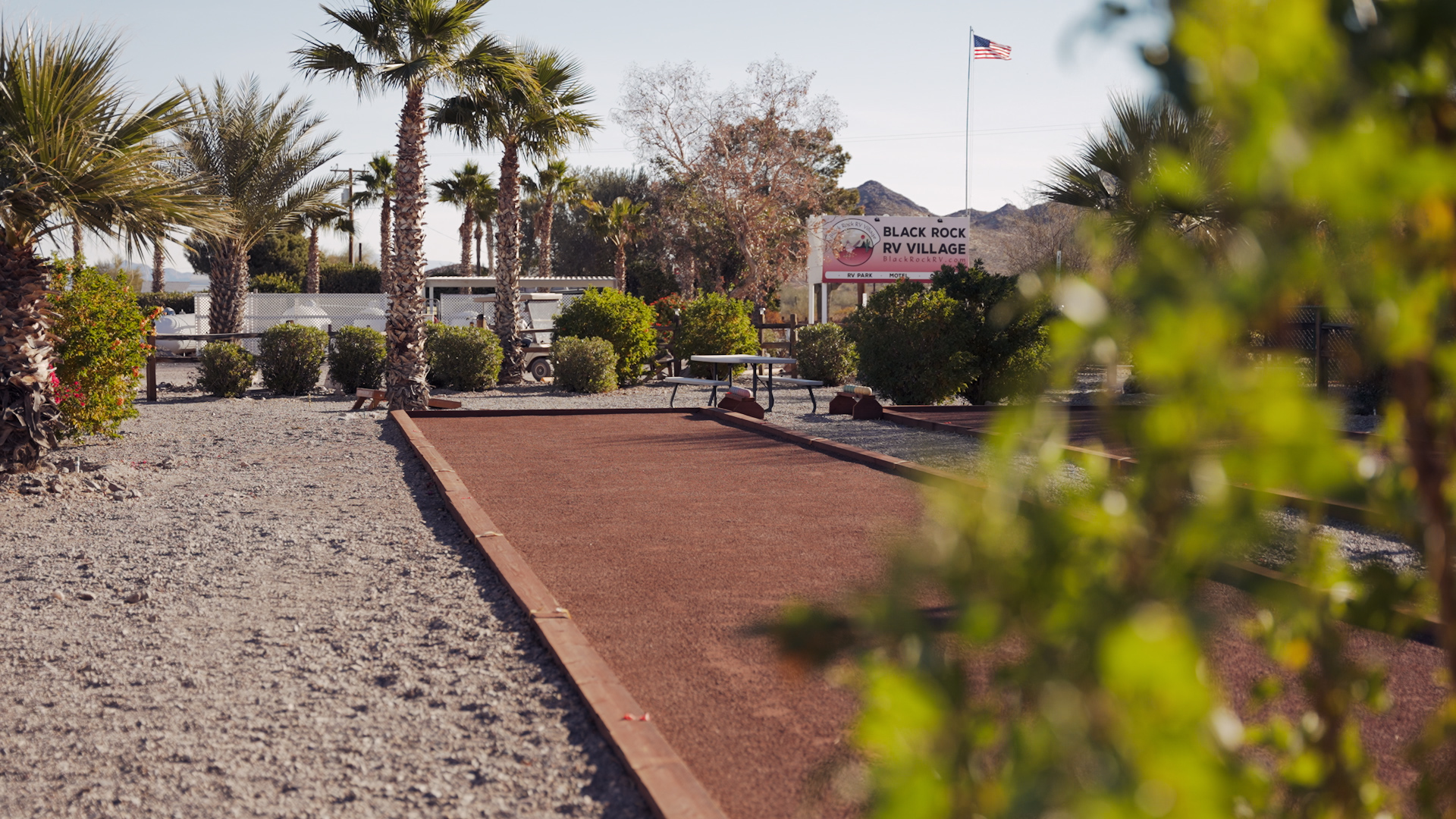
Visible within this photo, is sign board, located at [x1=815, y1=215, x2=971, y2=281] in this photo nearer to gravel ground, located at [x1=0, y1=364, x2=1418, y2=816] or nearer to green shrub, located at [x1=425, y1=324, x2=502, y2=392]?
green shrub, located at [x1=425, y1=324, x2=502, y2=392]

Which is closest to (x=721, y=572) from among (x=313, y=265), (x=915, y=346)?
(x=915, y=346)

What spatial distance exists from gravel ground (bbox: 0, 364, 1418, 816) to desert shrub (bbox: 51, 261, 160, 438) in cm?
226

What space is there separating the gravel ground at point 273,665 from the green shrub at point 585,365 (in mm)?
9333

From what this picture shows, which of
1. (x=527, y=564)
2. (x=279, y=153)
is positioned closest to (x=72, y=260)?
(x=527, y=564)

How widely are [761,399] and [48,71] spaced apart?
1057cm

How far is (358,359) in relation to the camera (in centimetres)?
1744

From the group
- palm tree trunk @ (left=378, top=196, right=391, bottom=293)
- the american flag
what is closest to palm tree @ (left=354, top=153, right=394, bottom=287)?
palm tree trunk @ (left=378, top=196, right=391, bottom=293)

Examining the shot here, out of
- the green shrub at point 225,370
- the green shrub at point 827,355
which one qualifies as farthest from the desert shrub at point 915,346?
the green shrub at point 225,370

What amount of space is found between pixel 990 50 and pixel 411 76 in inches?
1192

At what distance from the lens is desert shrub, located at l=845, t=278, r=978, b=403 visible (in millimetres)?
13539

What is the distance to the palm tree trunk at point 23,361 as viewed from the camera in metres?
7.66

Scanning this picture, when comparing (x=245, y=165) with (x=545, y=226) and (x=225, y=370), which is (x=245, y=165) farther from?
(x=545, y=226)

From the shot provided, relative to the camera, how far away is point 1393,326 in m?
0.70

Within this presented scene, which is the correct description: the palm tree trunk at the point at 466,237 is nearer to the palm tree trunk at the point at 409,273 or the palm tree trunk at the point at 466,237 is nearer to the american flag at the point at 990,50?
the american flag at the point at 990,50
